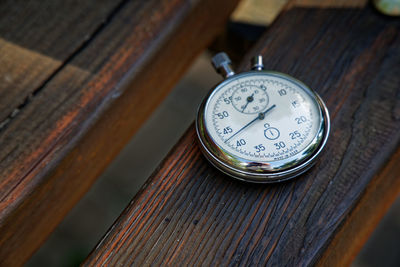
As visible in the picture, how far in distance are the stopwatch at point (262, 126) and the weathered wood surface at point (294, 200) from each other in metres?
0.04

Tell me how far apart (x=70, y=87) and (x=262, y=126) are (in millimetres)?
527

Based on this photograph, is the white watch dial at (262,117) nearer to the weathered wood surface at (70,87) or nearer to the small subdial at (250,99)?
the small subdial at (250,99)

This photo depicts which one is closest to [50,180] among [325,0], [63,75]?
[63,75]

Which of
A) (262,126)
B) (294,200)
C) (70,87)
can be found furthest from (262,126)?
(70,87)

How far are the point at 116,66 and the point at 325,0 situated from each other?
695mm

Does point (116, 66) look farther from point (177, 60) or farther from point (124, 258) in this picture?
point (124, 258)

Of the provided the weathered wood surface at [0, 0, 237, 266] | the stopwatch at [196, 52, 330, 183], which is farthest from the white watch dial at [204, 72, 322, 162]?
the weathered wood surface at [0, 0, 237, 266]

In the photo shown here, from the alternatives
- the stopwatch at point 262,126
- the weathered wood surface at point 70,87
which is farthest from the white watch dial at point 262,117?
the weathered wood surface at point 70,87

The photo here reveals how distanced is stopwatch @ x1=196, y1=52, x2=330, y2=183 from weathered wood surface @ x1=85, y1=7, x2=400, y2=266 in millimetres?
45

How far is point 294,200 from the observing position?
1.06m

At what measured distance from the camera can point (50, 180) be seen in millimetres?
1117

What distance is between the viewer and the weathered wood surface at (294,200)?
1008 mm

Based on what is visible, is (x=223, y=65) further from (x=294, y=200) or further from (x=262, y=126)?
(x=294, y=200)

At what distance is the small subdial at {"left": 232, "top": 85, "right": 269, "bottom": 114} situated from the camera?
1153mm
